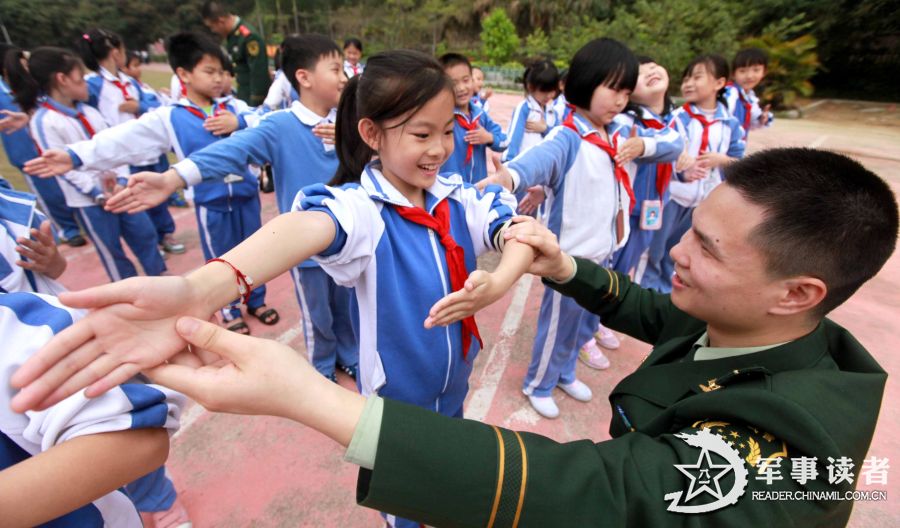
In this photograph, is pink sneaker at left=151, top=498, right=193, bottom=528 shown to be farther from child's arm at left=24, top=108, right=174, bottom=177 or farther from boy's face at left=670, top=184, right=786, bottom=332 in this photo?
boy's face at left=670, top=184, right=786, bottom=332

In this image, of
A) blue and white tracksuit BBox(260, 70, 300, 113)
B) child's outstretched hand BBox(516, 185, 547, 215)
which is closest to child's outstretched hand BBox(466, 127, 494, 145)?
child's outstretched hand BBox(516, 185, 547, 215)

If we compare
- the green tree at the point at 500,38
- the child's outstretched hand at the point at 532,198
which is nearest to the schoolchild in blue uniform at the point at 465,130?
the child's outstretched hand at the point at 532,198

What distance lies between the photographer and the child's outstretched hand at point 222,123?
9.69 ft

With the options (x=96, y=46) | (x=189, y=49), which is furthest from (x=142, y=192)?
(x=96, y=46)

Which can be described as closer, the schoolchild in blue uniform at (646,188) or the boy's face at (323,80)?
the boy's face at (323,80)

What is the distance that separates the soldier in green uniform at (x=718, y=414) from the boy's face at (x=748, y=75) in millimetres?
4742

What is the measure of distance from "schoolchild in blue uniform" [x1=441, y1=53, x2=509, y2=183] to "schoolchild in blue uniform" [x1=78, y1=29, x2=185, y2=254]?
3.37m

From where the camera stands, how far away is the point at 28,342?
2.82ft

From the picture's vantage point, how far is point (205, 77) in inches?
123

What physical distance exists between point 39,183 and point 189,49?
3010mm

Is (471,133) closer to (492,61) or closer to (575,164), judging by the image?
(575,164)

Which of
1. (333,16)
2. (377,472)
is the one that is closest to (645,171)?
(377,472)

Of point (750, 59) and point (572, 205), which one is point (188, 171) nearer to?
point (572, 205)

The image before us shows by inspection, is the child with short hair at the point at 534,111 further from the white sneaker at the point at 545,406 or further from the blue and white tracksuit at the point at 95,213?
the blue and white tracksuit at the point at 95,213
